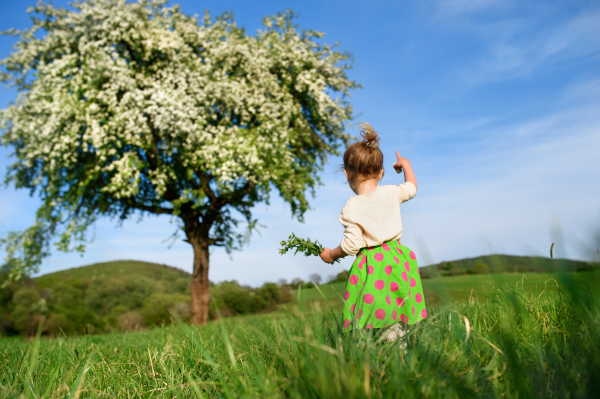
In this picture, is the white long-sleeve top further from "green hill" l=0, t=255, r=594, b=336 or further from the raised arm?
"green hill" l=0, t=255, r=594, b=336

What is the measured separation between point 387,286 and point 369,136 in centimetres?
130

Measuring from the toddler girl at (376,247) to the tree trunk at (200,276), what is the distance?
10655 millimetres

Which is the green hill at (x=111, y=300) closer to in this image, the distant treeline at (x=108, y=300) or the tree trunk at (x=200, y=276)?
the distant treeline at (x=108, y=300)

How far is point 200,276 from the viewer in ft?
41.5

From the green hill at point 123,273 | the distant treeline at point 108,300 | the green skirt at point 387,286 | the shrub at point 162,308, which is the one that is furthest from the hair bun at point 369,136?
the green hill at point 123,273

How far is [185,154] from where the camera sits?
1050cm

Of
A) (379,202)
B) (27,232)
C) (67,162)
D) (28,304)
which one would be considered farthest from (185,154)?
(28,304)

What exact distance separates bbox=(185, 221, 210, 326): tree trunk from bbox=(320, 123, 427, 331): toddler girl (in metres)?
10.7

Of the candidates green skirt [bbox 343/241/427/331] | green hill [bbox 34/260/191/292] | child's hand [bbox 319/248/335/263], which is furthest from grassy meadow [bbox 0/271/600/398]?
green hill [bbox 34/260/191/292]

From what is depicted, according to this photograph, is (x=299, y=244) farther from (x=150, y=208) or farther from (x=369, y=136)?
(x=150, y=208)

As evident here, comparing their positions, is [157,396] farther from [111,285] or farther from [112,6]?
[111,285]

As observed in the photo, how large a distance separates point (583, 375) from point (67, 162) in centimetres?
1199

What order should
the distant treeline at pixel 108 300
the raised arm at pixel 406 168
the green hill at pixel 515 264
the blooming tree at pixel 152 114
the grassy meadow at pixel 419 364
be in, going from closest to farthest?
the green hill at pixel 515 264
the grassy meadow at pixel 419 364
the raised arm at pixel 406 168
the blooming tree at pixel 152 114
the distant treeline at pixel 108 300

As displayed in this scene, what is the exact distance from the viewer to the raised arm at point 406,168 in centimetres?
317
